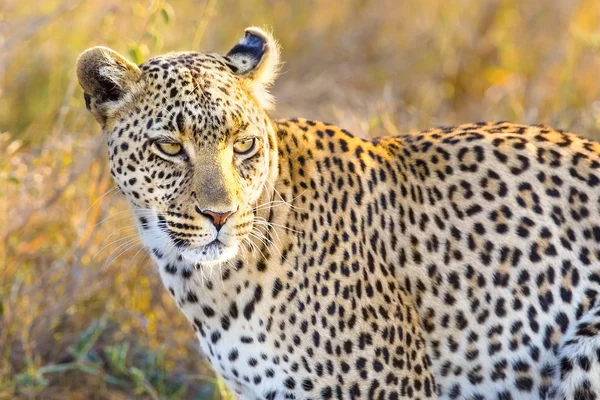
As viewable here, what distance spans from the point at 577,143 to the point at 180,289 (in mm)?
2292

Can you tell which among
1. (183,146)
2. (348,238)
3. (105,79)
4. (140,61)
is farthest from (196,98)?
(140,61)

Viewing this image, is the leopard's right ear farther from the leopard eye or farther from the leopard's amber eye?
the leopard eye

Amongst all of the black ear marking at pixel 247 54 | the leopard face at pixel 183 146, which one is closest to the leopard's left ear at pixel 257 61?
the black ear marking at pixel 247 54

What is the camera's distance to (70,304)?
22.1 feet

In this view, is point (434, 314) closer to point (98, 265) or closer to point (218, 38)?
point (98, 265)

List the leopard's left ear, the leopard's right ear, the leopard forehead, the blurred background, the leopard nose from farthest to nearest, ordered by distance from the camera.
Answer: the blurred background, the leopard's left ear, the leopard's right ear, the leopard forehead, the leopard nose

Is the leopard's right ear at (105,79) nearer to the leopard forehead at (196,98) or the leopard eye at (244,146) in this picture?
the leopard forehead at (196,98)

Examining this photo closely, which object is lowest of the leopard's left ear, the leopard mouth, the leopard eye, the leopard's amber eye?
the leopard mouth

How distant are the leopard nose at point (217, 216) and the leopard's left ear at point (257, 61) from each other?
79 cm

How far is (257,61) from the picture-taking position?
5113mm

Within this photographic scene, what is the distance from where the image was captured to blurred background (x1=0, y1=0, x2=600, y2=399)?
670 centimetres

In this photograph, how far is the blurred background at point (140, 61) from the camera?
6.70m

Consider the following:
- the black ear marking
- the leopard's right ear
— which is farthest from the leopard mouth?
the black ear marking

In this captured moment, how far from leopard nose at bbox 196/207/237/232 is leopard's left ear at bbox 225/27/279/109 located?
79 centimetres
